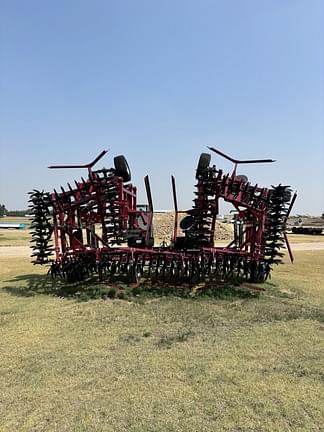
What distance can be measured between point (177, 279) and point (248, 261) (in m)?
2.09

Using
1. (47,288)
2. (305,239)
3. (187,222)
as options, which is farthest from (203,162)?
(305,239)

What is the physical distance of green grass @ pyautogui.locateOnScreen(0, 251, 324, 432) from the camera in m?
3.88

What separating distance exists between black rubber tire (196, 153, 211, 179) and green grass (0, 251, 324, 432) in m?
3.96

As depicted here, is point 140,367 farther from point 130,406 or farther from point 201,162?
point 201,162

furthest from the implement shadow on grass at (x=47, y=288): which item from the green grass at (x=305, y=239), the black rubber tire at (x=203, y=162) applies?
the green grass at (x=305, y=239)

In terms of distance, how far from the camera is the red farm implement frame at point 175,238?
35.6 ft

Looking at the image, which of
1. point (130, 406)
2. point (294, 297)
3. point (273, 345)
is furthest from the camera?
point (294, 297)

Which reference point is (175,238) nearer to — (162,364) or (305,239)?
(162,364)

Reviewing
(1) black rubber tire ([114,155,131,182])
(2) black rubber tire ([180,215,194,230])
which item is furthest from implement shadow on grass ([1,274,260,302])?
(1) black rubber tire ([114,155,131,182])

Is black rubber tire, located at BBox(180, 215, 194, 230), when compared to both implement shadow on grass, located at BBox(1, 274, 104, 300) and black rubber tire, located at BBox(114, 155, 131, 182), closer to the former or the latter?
black rubber tire, located at BBox(114, 155, 131, 182)

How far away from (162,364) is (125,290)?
5.01m

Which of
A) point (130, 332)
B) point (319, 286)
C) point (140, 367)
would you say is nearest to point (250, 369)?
point (140, 367)

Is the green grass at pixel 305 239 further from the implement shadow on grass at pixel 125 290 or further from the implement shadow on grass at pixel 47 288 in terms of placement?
the implement shadow on grass at pixel 47 288

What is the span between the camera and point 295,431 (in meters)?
3.62
